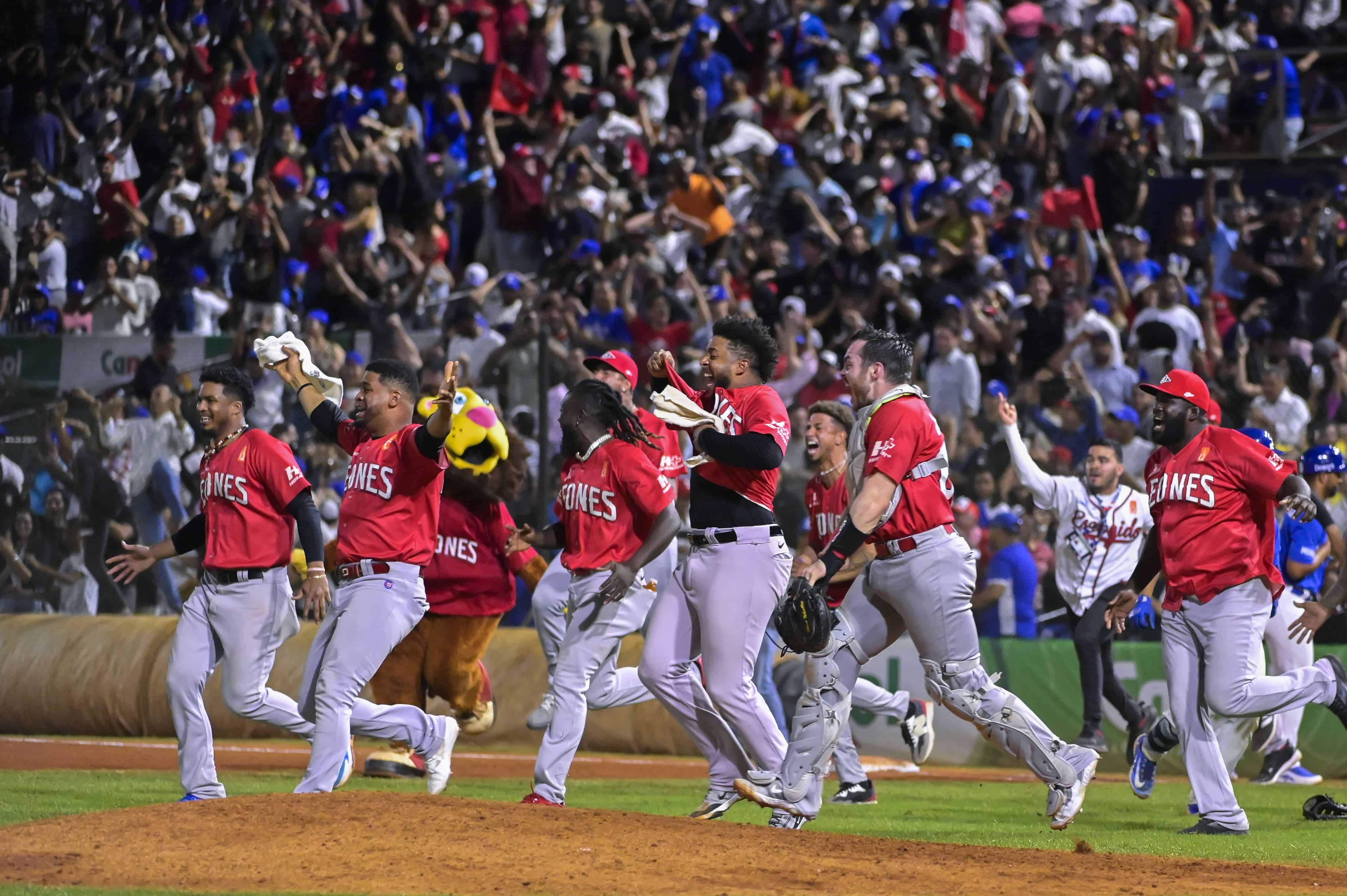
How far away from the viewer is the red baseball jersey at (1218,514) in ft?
27.4

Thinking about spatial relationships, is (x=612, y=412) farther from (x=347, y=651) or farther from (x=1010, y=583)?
(x=1010, y=583)

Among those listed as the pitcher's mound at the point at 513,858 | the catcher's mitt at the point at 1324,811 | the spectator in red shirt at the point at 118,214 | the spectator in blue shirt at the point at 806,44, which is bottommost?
the catcher's mitt at the point at 1324,811

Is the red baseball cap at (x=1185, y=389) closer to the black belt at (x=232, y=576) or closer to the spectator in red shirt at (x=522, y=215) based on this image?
the black belt at (x=232, y=576)

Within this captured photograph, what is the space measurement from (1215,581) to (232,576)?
4.82 m

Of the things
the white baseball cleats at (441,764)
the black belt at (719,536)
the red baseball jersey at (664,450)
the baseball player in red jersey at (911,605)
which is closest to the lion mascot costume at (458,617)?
the red baseball jersey at (664,450)

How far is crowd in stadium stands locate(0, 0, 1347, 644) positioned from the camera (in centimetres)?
1429

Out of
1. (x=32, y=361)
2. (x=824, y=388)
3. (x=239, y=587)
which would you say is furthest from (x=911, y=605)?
(x=32, y=361)

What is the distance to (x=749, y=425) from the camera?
7.70 metres

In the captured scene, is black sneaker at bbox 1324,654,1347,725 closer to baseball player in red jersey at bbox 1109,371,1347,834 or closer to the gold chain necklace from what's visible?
baseball player in red jersey at bbox 1109,371,1347,834

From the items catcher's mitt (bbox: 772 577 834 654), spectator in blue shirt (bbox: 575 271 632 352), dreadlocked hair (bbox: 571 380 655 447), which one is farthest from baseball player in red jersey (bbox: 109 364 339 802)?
spectator in blue shirt (bbox: 575 271 632 352)

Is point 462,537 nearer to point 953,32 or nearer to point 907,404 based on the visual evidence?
point 907,404

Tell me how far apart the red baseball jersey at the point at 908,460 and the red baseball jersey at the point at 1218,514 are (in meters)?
1.44

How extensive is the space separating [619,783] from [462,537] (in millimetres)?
1950

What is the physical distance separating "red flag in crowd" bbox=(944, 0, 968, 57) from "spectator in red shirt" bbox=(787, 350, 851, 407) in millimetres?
6311
